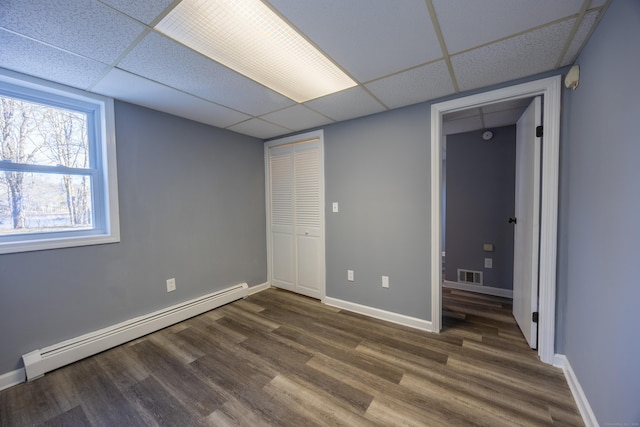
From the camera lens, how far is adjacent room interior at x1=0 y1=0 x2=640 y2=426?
4.06ft

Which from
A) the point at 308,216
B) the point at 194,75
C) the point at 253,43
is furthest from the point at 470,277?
the point at 194,75

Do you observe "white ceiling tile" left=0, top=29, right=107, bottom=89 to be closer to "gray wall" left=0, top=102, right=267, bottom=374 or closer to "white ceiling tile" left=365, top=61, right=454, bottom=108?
"gray wall" left=0, top=102, right=267, bottom=374

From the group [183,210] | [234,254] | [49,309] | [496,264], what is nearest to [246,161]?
[183,210]

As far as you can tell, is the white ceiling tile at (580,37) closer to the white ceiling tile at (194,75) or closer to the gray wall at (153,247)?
the white ceiling tile at (194,75)

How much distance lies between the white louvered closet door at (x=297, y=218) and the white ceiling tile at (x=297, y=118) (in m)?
0.28

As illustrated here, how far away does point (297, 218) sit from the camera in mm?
3326

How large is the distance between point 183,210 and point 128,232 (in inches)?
21.5

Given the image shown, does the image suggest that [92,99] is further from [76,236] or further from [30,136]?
[76,236]

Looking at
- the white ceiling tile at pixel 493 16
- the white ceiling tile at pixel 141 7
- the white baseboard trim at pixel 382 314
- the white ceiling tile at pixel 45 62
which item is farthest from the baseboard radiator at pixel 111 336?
the white ceiling tile at pixel 493 16

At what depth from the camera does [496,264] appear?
3205 mm

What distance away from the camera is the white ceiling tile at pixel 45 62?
139 cm

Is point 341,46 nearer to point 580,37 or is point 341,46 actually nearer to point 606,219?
point 580,37

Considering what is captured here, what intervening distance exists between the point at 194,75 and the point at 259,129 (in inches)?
51.8

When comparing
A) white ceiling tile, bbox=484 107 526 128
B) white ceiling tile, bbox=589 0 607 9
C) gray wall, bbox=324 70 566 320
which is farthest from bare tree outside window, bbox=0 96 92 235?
white ceiling tile, bbox=484 107 526 128
